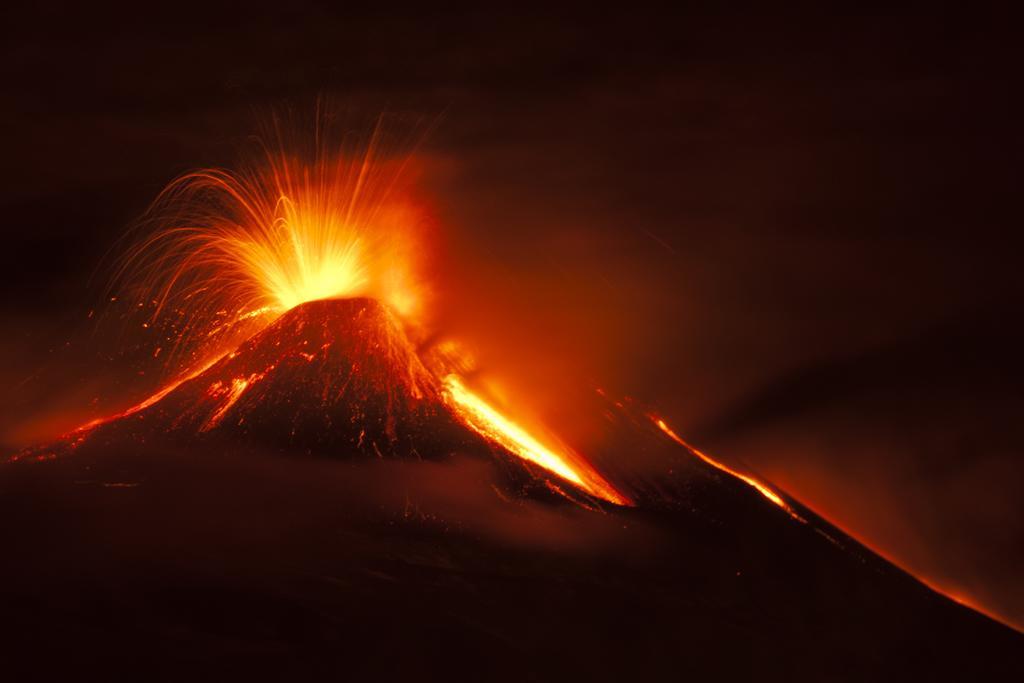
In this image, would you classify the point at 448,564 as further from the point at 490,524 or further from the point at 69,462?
the point at 69,462

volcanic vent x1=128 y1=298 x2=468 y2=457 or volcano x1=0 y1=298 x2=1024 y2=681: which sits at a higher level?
volcanic vent x1=128 y1=298 x2=468 y2=457

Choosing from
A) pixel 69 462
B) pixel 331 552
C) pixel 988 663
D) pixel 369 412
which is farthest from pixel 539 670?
pixel 988 663

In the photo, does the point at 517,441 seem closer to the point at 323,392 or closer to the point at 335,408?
the point at 335,408

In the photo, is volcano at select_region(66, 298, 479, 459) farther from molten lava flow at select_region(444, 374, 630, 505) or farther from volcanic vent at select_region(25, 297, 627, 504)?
molten lava flow at select_region(444, 374, 630, 505)

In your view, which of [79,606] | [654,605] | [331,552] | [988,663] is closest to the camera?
[79,606]

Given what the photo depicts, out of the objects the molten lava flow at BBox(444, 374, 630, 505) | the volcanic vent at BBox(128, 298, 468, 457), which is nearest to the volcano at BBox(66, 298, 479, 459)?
the volcanic vent at BBox(128, 298, 468, 457)

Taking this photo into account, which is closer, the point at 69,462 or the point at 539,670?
the point at 539,670

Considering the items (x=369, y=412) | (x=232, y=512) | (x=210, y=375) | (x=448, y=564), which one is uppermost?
(x=210, y=375)
